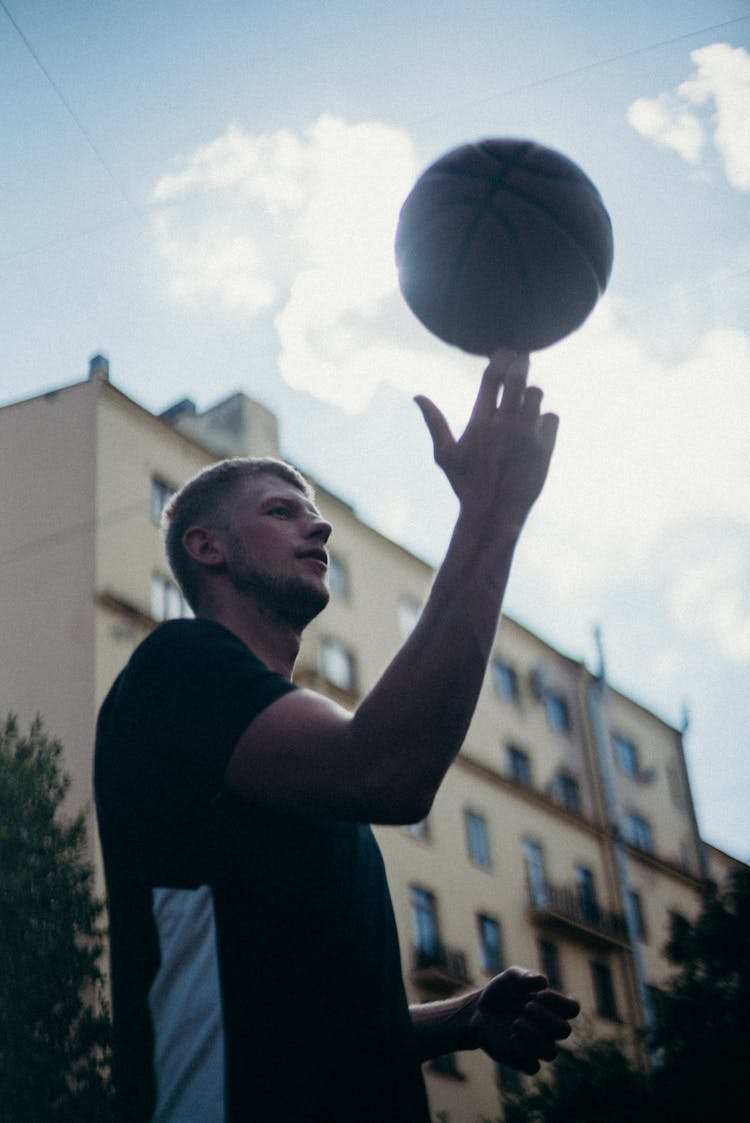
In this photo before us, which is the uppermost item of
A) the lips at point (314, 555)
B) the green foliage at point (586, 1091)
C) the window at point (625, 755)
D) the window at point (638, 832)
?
the window at point (625, 755)

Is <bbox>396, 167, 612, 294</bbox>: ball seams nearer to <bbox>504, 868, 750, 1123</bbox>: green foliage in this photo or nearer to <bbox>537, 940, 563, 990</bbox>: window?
<bbox>504, 868, 750, 1123</bbox>: green foliage

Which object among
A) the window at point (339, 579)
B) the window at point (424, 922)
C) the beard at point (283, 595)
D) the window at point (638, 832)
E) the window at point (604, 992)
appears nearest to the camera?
the beard at point (283, 595)

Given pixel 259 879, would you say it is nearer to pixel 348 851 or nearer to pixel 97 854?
pixel 348 851

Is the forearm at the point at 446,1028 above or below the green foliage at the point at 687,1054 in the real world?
below

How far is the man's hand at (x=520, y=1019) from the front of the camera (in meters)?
3.01

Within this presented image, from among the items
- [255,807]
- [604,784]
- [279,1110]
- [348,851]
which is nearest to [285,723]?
[255,807]

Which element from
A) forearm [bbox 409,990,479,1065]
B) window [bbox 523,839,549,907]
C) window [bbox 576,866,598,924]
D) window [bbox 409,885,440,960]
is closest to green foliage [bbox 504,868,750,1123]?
window [bbox 409,885,440,960]

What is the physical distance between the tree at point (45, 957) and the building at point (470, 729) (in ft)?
14.9

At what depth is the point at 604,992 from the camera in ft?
106

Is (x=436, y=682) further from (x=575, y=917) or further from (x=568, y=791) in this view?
(x=568, y=791)

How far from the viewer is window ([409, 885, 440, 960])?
27234 millimetres

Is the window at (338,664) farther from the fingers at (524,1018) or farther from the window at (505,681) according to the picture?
the fingers at (524,1018)

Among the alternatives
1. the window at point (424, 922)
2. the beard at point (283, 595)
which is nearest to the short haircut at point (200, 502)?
the beard at point (283, 595)

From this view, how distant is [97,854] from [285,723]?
20.4 m
